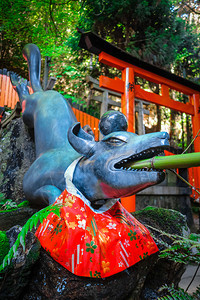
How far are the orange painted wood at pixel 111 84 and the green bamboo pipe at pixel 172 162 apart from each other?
3983 mm

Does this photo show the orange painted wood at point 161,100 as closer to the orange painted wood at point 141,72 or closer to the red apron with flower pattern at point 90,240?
the orange painted wood at point 141,72

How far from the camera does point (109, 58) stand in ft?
17.3

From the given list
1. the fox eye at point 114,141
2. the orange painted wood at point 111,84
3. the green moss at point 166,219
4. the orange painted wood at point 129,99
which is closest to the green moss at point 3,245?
the fox eye at point 114,141

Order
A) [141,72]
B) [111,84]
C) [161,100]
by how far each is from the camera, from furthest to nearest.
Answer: [161,100]
[141,72]
[111,84]

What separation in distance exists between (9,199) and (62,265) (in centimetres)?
218

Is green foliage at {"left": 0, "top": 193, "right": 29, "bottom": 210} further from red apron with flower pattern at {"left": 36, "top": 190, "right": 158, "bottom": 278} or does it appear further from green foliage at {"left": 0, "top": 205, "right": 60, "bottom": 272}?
green foliage at {"left": 0, "top": 205, "right": 60, "bottom": 272}

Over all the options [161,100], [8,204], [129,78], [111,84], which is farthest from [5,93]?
[8,204]

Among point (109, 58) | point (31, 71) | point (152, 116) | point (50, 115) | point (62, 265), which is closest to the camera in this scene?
point (62, 265)

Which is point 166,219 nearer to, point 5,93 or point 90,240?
point 90,240

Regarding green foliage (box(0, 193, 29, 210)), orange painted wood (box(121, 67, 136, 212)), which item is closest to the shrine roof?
orange painted wood (box(121, 67, 136, 212))

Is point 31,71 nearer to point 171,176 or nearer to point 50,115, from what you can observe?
point 50,115

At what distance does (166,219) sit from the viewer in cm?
219

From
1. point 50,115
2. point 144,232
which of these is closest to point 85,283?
point 144,232

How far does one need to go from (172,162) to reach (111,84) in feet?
14.4
